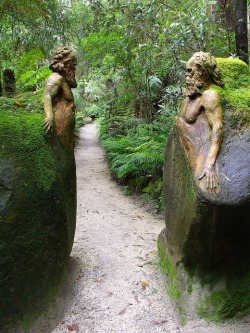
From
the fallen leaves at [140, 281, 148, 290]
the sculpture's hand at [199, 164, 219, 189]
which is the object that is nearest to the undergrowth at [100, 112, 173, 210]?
the fallen leaves at [140, 281, 148, 290]

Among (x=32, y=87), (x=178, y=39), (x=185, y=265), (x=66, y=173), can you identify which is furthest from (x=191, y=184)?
(x=32, y=87)

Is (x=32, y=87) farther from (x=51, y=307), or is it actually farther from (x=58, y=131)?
(x=51, y=307)

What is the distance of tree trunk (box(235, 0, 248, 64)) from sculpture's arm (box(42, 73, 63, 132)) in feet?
14.3

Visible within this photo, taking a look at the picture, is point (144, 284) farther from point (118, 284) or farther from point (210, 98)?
point (210, 98)

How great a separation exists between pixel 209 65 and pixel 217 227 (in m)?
2.04

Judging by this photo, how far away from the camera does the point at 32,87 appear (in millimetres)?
10367

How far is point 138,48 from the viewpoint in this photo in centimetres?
986

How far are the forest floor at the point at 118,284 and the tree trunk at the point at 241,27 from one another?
4.13 meters

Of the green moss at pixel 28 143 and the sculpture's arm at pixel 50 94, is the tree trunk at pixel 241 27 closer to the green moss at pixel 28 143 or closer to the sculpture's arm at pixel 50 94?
the sculpture's arm at pixel 50 94

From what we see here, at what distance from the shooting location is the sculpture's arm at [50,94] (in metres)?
4.07

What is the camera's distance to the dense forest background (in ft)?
26.7

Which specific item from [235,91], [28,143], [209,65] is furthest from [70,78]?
[235,91]

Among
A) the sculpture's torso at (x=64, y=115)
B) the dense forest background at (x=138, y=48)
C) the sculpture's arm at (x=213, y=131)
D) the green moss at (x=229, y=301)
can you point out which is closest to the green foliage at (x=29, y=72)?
the dense forest background at (x=138, y=48)

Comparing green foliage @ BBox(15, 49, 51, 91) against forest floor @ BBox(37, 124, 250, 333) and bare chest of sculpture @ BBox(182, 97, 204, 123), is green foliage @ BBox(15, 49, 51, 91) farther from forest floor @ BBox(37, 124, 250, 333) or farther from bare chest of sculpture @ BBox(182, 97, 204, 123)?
bare chest of sculpture @ BBox(182, 97, 204, 123)
